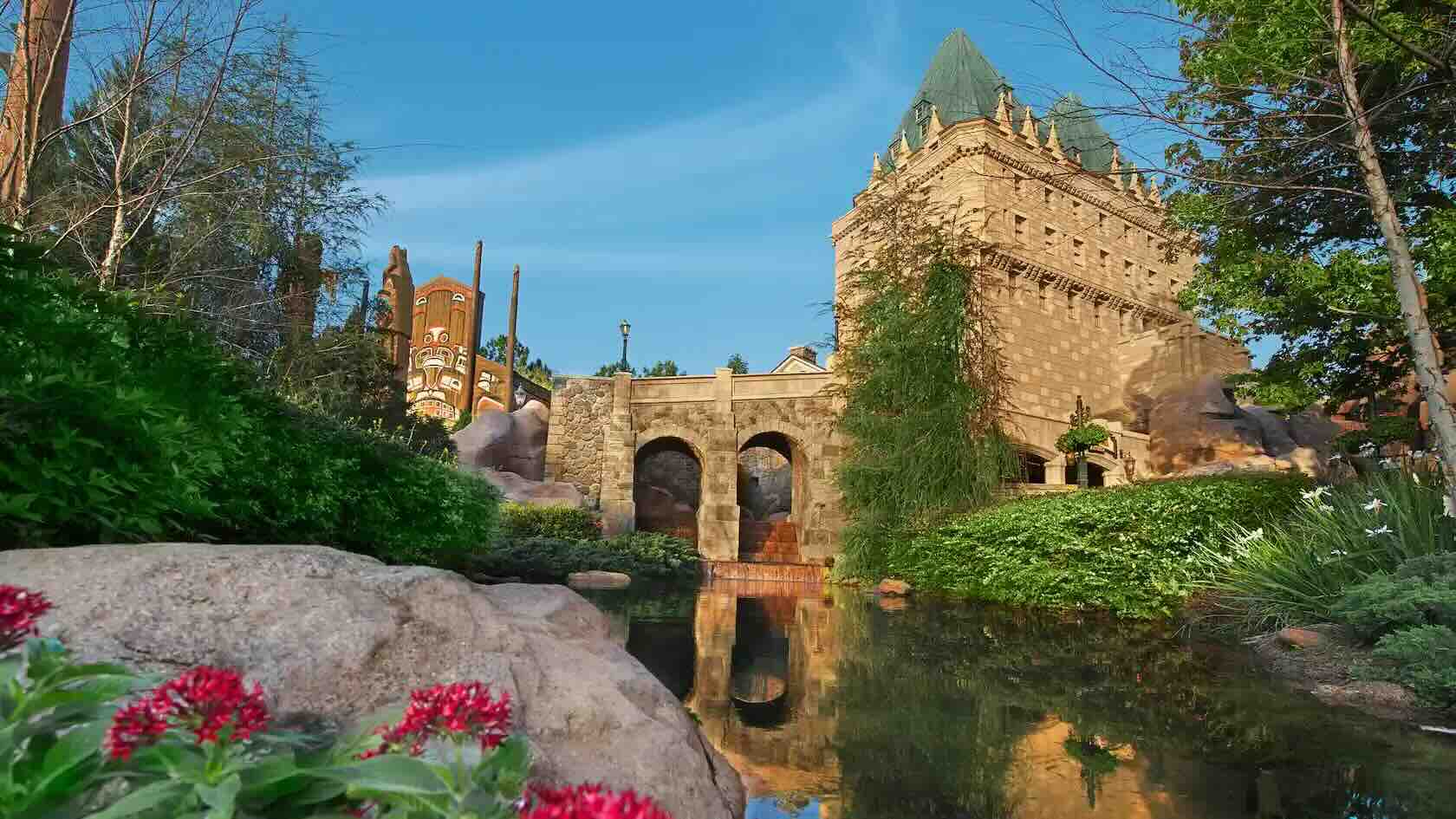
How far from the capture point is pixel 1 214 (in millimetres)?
5375

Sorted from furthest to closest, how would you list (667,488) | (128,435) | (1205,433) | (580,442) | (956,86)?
(956,86), (667,488), (1205,433), (580,442), (128,435)

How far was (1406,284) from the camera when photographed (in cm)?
707

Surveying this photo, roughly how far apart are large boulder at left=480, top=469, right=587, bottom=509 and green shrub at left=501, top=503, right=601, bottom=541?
1046 mm

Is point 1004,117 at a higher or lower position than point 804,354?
higher

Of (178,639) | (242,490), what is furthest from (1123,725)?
(242,490)

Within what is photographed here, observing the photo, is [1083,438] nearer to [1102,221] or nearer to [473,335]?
[1102,221]

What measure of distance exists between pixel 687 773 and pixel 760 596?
1175 centimetres

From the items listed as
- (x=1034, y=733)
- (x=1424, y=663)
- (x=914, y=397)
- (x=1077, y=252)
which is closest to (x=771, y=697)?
(x=1034, y=733)

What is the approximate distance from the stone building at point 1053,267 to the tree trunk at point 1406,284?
57.1ft

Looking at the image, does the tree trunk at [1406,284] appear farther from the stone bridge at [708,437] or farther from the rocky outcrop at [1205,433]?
the rocky outcrop at [1205,433]

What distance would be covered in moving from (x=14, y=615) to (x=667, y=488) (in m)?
30.6

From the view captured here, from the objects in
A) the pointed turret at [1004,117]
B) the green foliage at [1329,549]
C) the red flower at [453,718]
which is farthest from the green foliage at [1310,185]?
the pointed turret at [1004,117]

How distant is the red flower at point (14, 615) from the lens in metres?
1.20

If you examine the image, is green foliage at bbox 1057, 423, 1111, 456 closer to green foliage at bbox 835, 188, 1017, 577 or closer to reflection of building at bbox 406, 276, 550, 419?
green foliage at bbox 835, 188, 1017, 577
